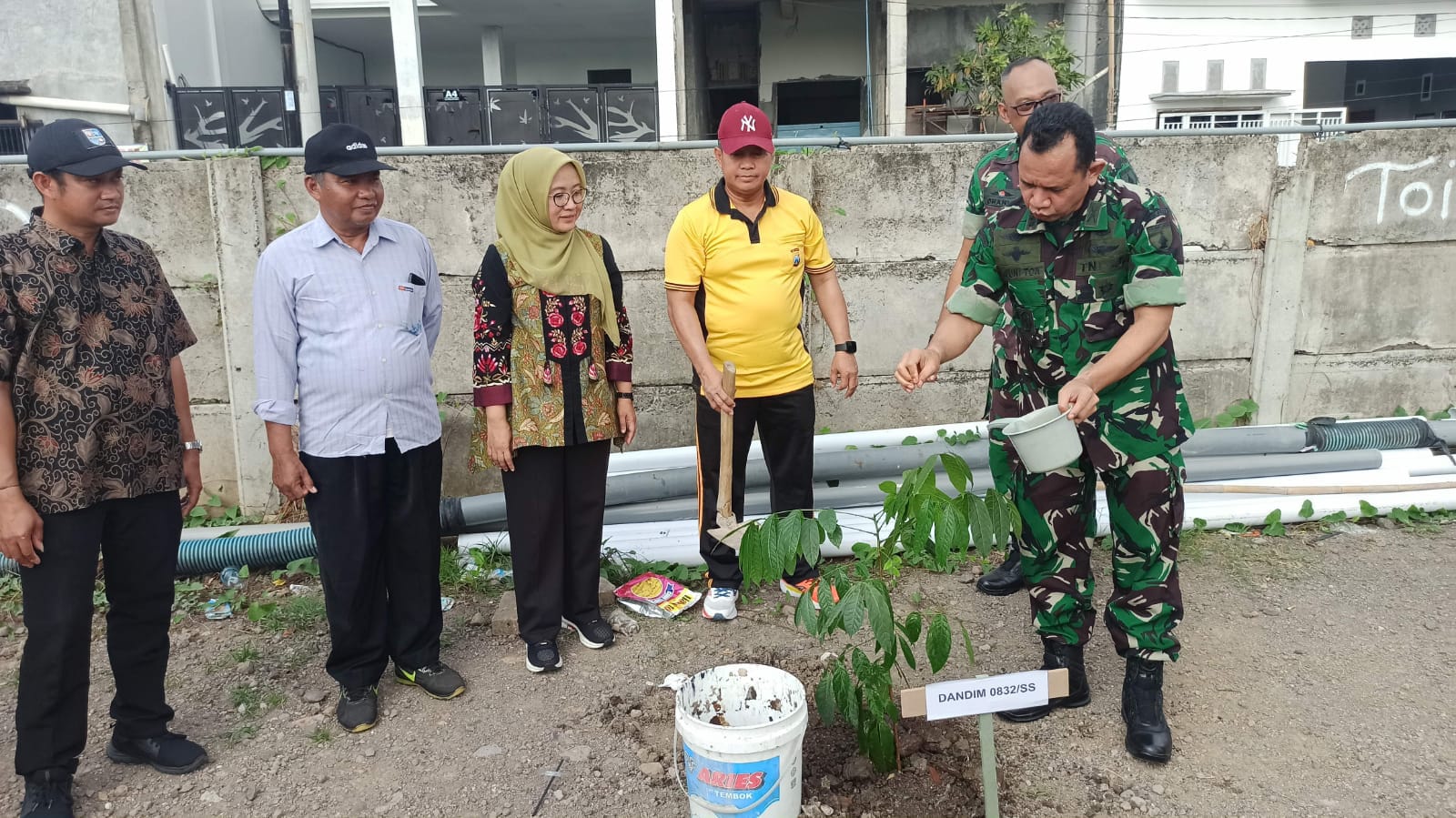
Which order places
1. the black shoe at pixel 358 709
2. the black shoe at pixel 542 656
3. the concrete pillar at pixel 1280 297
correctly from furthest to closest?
1. the concrete pillar at pixel 1280 297
2. the black shoe at pixel 542 656
3. the black shoe at pixel 358 709

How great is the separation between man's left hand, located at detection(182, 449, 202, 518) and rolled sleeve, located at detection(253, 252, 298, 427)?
0.26 metres

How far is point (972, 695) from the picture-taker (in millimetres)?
2025

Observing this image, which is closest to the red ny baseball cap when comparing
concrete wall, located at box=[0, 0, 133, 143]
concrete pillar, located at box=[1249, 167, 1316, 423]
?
concrete pillar, located at box=[1249, 167, 1316, 423]

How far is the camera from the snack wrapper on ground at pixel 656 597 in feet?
11.7

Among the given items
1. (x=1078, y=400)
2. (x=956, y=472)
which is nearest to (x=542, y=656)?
(x=956, y=472)

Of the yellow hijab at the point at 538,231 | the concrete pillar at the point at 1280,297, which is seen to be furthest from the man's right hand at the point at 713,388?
the concrete pillar at the point at 1280,297

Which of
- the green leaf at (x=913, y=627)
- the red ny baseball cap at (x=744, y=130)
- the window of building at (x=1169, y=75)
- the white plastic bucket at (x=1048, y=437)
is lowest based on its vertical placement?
the green leaf at (x=913, y=627)

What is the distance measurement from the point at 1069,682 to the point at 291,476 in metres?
2.39

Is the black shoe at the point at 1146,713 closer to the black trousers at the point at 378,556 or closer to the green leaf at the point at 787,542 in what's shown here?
the green leaf at the point at 787,542

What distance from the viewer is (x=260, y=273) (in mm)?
2625

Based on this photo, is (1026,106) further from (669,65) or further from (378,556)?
(669,65)

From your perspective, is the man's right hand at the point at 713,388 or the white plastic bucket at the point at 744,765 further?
the man's right hand at the point at 713,388

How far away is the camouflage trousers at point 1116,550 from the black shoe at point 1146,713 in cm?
5

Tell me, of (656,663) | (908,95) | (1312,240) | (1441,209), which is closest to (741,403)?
(656,663)
